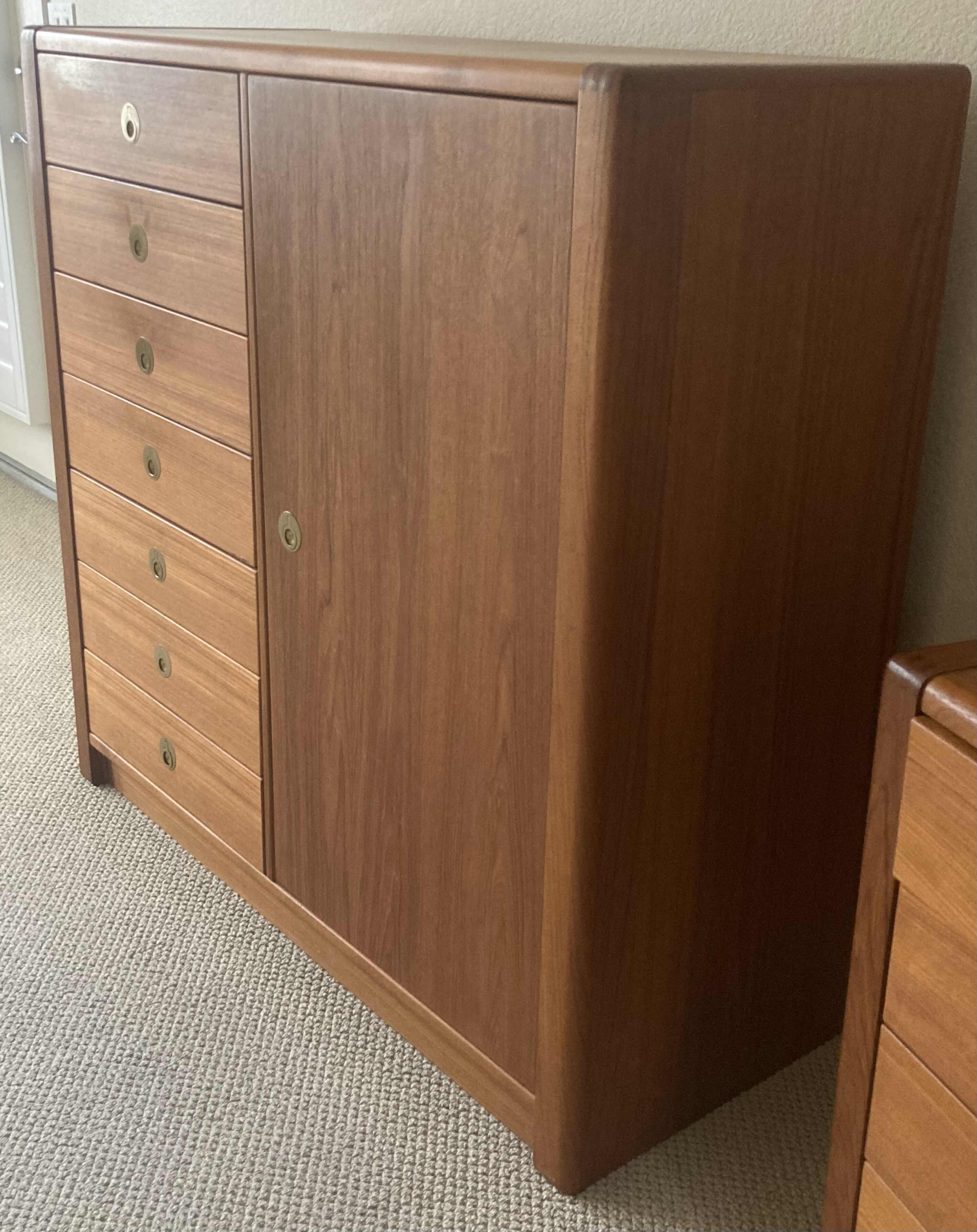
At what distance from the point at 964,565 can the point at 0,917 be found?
4.36ft

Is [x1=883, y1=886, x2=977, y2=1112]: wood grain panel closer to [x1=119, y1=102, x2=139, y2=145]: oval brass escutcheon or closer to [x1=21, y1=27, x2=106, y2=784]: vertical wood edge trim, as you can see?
[x1=119, y1=102, x2=139, y2=145]: oval brass escutcheon

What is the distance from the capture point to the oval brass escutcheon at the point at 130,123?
4.90ft

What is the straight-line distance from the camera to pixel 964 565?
1356 mm

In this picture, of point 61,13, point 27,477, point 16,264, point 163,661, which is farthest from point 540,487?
point 27,477

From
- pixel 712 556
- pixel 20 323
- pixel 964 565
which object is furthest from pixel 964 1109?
pixel 20 323

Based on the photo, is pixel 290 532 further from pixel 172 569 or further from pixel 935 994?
pixel 935 994

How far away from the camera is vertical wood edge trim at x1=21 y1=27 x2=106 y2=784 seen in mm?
1678

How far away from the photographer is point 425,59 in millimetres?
1120

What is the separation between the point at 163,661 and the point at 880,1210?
1144mm

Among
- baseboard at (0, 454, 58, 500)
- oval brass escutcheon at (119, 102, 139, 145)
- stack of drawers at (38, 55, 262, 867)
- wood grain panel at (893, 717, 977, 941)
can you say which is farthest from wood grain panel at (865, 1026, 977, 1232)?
baseboard at (0, 454, 58, 500)

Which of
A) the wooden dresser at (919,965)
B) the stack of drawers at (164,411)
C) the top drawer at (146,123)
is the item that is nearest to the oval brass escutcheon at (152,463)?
the stack of drawers at (164,411)

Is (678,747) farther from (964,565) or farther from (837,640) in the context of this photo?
(964,565)

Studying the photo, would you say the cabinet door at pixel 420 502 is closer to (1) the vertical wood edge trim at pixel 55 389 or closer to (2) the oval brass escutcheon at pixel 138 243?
(2) the oval brass escutcheon at pixel 138 243

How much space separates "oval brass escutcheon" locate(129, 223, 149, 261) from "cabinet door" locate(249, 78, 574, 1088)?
0.26m
